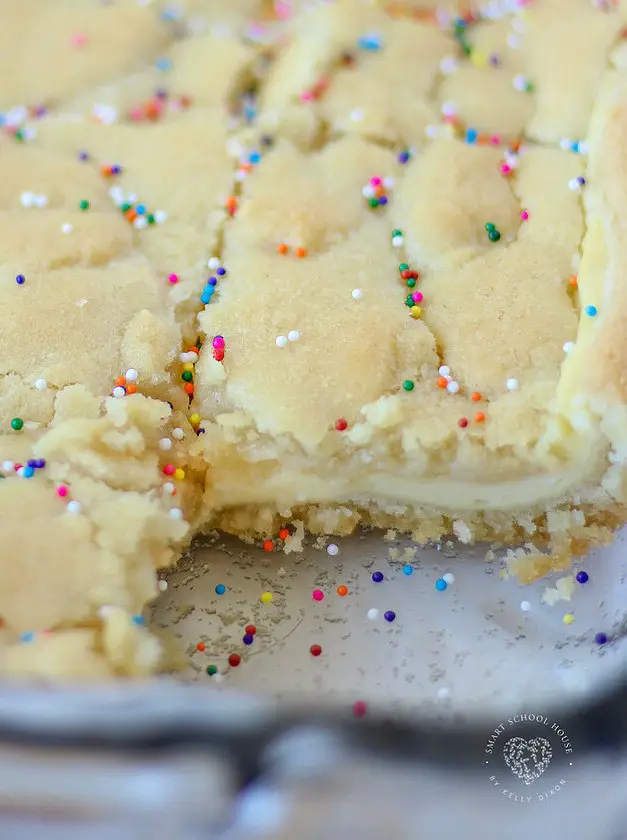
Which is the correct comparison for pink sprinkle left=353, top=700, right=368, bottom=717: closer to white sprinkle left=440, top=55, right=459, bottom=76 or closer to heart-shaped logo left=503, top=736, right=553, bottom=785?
heart-shaped logo left=503, top=736, right=553, bottom=785

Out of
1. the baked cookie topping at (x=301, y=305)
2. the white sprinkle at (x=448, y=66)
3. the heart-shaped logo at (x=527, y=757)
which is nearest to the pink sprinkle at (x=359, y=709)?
the heart-shaped logo at (x=527, y=757)

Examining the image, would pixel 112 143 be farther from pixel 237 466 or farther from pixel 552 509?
pixel 552 509

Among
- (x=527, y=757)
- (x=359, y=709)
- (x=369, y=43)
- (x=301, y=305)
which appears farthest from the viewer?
(x=369, y=43)

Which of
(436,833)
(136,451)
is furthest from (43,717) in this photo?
(136,451)

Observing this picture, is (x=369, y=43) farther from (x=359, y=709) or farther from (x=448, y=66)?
(x=359, y=709)

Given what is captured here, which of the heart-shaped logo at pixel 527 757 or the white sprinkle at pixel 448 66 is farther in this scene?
the white sprinkle at pixel 448 66

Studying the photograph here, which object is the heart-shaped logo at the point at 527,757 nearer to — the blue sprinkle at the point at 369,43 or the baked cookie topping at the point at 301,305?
the baked cookie topping at the point at 301,305

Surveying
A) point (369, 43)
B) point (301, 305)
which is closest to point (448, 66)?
point (369, 43)
